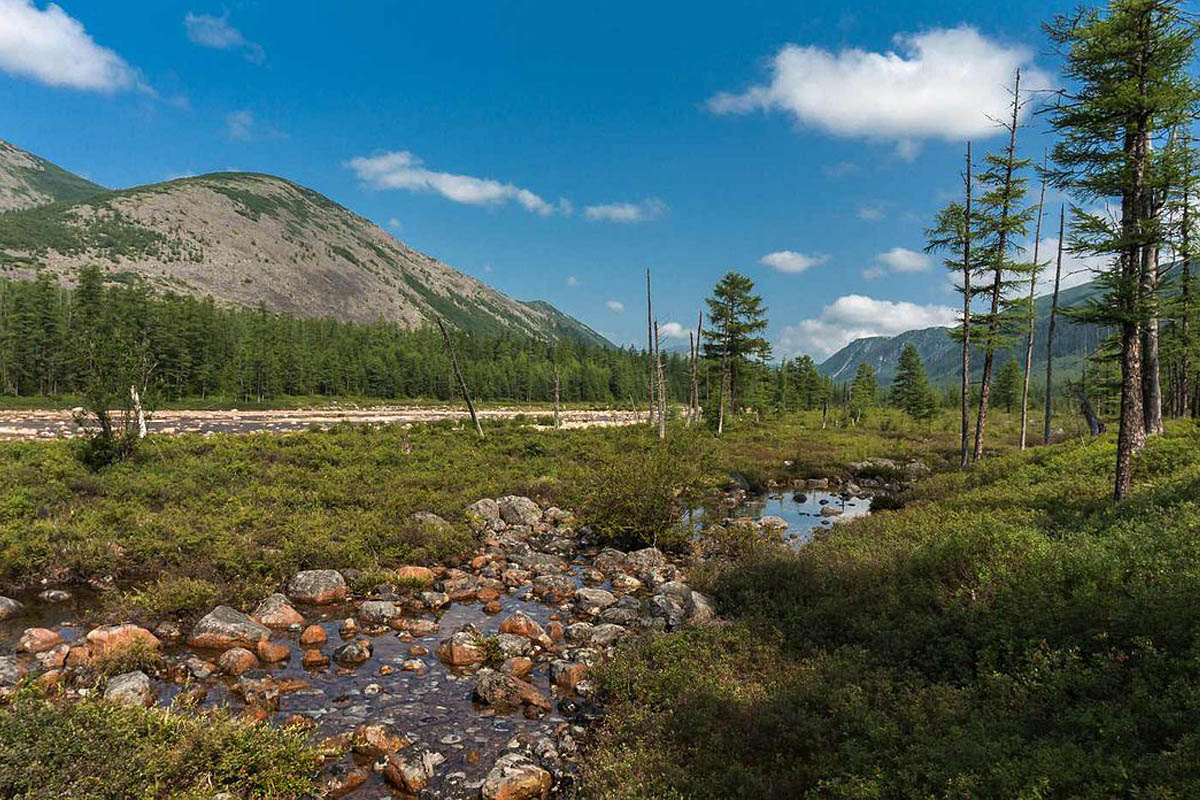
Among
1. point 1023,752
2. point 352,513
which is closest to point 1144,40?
point 1023,752

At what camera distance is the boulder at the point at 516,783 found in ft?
21.4

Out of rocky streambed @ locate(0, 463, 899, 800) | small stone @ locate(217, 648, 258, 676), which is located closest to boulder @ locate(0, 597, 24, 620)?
rocky streambed @ locate(0, 463, 899, 800)

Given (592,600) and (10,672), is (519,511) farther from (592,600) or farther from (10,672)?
(10,672)

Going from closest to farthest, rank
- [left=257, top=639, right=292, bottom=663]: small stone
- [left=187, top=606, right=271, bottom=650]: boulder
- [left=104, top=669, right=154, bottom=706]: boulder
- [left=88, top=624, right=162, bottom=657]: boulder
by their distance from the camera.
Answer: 1. [left=104, top=669, right=154, bottom=706]: boulder
2. [left=88, top=624, right=162, bottom=657]: boulder
3. [left=257, top=639, right=292, bottom=663]: small stone
4. [left=187, top=606, right=271, bottom=650]: boulder

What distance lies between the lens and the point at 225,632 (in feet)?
34.0

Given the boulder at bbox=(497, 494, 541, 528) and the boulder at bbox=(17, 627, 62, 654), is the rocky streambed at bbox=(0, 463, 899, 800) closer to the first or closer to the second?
the boulder at bbox=(17, 627, 62, 654)

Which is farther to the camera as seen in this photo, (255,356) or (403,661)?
(255,356)

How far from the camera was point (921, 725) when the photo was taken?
5.99 m

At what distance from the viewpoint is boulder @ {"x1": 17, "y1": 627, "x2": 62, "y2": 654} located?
944 centimetres

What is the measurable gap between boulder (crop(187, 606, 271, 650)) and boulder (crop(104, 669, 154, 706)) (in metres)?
1.72

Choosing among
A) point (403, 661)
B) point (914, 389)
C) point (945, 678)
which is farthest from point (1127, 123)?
point (914, 389)

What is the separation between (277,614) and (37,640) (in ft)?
12.1

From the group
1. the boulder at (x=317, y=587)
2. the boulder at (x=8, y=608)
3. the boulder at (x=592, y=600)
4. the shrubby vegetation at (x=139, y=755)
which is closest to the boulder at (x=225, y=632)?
the boulder at (x=317, y=587)

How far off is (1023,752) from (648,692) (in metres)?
4.69
